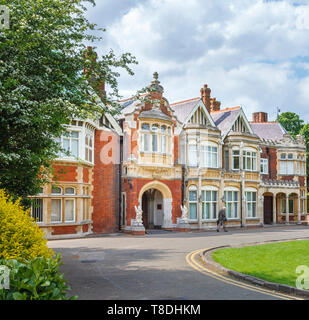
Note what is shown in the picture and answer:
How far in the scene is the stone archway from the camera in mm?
29744

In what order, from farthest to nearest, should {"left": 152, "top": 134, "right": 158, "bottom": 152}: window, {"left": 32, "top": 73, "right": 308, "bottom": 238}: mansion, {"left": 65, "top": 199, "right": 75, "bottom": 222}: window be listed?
{"left": 152, "top": 134, "right": 158, "bottom": 152}: window → {"left": 32, "top": 73, "right": 308, "bottom": 238}: mansion → {"left": 65, "top": 199, "right": 75, "bottom": 222}: window

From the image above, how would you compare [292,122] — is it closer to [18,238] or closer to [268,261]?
[268,261]

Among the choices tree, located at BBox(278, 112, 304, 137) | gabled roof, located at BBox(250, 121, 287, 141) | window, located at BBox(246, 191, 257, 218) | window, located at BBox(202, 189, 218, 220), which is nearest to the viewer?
window, located at BBox(202, 189, 218, 220)

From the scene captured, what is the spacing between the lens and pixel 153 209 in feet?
104

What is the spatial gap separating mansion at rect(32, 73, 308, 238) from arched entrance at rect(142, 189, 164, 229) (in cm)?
8

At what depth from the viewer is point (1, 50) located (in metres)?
10.2

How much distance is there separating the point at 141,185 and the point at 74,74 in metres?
17.0

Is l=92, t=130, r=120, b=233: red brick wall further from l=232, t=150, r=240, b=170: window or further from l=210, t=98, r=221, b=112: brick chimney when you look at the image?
l=210, t=98, r=221, b=112: brick chimney

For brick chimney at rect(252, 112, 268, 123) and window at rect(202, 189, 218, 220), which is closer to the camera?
window at rect(202, 189, 218, 220)

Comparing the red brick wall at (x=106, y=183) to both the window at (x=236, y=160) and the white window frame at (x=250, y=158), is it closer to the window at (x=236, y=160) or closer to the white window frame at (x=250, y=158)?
the window at (x=236, y=160)

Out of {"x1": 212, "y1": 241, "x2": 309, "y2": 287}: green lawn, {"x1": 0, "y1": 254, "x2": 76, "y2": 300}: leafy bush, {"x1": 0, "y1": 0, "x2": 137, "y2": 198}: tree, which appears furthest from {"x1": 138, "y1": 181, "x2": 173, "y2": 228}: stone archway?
{"x1": 0, "y1": 254, "x2": 76, "y2": 300}: leafy bush

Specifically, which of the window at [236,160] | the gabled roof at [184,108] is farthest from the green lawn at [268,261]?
the window at [236,160]

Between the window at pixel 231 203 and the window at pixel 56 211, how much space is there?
15.6 m
